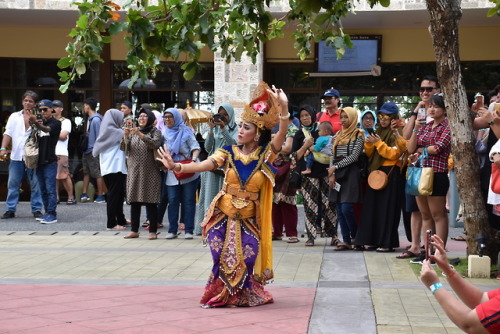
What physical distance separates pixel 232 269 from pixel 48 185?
7.43 meters

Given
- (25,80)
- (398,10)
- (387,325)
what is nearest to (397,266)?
(387,325)

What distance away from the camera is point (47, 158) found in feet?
47.3

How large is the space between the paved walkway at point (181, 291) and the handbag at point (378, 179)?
0.85 m

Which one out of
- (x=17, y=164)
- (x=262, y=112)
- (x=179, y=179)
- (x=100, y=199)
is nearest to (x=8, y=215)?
(x=17, y=164)

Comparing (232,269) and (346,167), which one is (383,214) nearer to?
(346,167)

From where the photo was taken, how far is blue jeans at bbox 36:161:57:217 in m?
14.4

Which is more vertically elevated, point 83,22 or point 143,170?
point 83,22

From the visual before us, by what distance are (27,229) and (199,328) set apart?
7.59m

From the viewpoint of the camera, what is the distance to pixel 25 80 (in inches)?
859

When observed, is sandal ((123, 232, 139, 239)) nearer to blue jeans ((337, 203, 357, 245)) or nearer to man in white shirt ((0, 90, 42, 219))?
man in white shirt ((0, 90, 42, 219))

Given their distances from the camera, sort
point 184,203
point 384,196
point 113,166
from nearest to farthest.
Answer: point 384,196 < point 184,203 < point 113,166

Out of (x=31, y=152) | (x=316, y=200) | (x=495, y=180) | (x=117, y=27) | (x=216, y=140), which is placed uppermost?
(x=117, y=27)

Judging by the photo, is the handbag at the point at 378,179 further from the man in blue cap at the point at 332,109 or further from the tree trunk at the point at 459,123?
the tree trunk at the point at 459,123

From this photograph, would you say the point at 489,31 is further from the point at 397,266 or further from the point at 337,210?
the point at 397,266
